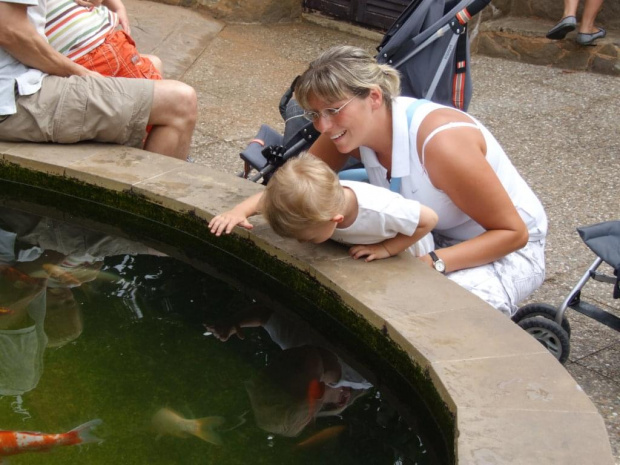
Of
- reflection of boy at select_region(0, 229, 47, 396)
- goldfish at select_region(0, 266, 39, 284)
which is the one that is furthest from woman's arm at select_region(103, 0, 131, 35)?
goldfish at select_region(0, 266, 39, 284)

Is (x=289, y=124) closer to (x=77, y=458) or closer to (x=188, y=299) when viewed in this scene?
(x=188, y=299)

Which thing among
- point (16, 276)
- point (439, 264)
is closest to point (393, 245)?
point (439, 264)

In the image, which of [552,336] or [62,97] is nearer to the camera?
[552,336]

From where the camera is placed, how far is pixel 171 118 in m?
3.81

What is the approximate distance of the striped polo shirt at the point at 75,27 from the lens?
3.73 meters

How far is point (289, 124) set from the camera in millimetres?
3562

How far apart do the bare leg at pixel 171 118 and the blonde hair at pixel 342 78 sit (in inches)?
41.6

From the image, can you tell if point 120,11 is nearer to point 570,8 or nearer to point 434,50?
point 434,50

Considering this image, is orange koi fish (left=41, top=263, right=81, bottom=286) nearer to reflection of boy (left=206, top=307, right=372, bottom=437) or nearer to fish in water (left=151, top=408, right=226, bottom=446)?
reflection of boy (left=206, top=307, right=372, bottom=437)

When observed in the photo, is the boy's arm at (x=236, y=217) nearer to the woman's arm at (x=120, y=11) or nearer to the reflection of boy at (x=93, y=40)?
the reflection of boy at (x=93, y=40)

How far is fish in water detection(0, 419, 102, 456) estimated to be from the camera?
95.7 inches

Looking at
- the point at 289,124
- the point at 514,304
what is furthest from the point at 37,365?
the point at 514,304

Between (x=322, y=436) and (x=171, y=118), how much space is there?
1.78 m

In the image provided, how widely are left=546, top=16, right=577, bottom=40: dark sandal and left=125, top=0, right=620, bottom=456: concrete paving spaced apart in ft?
0.83
